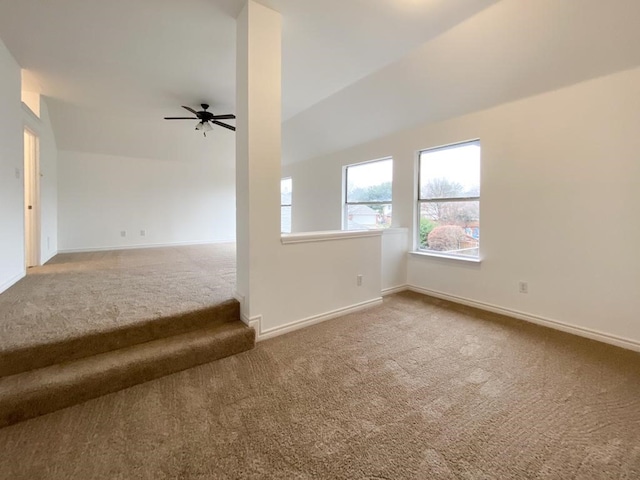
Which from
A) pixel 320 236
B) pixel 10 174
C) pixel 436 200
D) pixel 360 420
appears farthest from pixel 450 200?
pixel 10 174

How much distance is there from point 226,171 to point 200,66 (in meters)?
4.32

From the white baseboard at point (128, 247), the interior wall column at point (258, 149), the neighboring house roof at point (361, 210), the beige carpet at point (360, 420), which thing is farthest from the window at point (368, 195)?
the white baseboard at point (128, 247)

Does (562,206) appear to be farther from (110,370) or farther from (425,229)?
(110,370)

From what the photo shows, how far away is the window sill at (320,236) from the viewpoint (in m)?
2.69

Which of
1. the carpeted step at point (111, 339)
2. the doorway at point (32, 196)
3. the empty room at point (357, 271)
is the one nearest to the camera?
the empty room at point (357, 271)

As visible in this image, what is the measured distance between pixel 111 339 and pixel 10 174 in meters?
2.43

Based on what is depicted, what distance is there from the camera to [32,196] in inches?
158

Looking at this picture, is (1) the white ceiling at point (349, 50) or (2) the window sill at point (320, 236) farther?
(2) the window sill at point (320, 236)

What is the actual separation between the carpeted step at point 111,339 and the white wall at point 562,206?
2969mm

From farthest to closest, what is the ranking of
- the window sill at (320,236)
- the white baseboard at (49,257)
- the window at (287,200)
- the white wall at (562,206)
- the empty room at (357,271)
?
the window at (287,200)
the white baseboard at (49,257)
the window sill at (320,236)
the white wall at (562,206)
the empty room at (357,271)

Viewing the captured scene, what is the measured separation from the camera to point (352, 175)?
5367mm

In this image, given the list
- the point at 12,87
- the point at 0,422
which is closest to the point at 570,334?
the point at 0,422

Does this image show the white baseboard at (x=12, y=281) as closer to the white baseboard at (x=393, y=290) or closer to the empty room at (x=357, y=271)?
the empty room at (x=357, y=271)

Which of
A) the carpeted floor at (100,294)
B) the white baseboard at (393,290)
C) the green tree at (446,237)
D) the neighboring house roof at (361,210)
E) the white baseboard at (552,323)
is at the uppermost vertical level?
the neighboring house roof at (361,210)
